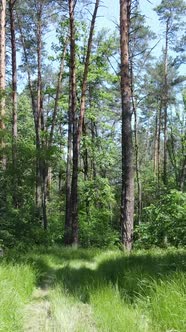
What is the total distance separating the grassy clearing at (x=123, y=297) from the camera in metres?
3.52

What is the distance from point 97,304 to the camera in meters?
4.35

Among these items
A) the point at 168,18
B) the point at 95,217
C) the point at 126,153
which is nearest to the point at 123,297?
the point at 126,153

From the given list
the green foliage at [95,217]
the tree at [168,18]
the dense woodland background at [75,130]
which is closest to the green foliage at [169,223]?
the dense woodland background at [75,130]

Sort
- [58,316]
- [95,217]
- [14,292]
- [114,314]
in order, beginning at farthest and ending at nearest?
[95,217] → [14,292] → [58,316] → [114,314]

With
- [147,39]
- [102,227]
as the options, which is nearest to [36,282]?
[102,227]

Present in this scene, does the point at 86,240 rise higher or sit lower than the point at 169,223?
lower

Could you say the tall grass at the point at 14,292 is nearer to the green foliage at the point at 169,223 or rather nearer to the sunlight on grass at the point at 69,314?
the sunlight on grass at the point at 69,314

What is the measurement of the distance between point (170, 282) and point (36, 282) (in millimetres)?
2768

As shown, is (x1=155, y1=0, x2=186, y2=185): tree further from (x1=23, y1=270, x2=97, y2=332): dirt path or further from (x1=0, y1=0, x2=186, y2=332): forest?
(x1=23, y1=270, x2=97, y2=332): dirt path

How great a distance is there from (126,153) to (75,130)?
5.32 metres

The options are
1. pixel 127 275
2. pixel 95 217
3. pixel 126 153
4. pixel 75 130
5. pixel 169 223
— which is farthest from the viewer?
pixel 95 217

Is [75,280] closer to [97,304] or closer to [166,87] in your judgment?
[97,304]

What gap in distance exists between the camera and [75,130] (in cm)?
1358

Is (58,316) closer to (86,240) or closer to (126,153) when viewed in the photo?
(126,153)
